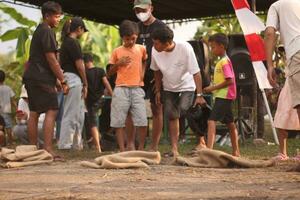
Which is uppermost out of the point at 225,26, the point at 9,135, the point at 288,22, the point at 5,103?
the point at 225,26

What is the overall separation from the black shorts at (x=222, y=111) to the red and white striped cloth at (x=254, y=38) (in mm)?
1776

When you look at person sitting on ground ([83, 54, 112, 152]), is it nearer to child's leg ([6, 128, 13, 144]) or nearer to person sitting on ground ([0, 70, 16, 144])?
person sitting on ground ([0, 70, 16, 144])

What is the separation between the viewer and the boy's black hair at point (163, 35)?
20.8 ft

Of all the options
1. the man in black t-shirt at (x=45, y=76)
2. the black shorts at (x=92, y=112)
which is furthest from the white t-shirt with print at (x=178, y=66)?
the black shorts at (x=92, y=112)

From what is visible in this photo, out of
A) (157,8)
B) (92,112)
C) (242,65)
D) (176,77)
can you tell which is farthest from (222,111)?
(157,8)

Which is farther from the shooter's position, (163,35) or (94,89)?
(94,89)

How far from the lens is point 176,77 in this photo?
6.58 metres

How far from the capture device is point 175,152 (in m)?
6.43

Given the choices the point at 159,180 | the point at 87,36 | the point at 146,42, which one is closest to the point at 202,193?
the point at 159,180

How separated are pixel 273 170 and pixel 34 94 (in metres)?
2.70

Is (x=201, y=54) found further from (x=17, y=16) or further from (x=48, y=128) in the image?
(x=17, y=16)

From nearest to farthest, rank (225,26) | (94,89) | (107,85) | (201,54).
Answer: (107,85) → (94,89) → (201,54) → (225,26)

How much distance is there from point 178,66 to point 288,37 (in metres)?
1.89

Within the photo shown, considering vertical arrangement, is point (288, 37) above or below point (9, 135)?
above
